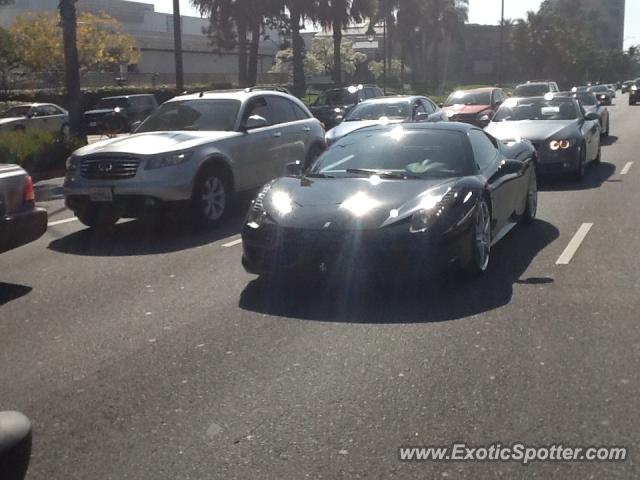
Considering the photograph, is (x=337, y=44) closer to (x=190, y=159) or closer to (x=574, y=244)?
(x=190, y=159)

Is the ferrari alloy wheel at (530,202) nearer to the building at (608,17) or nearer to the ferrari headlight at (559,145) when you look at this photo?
the ferrari headlight at (559,145)

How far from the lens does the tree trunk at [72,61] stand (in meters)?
21.2

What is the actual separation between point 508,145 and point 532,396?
18.3 ft

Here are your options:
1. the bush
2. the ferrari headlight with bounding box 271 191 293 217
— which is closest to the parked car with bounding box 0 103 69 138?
the bush

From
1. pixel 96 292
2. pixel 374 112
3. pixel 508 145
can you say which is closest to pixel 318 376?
pixel 96 292

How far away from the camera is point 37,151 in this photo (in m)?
18.0

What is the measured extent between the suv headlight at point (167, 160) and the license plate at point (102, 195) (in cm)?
51

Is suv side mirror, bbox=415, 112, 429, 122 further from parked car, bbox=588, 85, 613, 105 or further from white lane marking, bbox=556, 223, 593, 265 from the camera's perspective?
parked car, bbox=588, 85, 613, 105

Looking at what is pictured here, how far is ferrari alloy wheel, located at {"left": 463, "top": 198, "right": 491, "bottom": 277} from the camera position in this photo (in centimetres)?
762

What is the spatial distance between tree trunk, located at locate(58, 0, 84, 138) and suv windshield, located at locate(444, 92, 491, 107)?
1048 centimetres

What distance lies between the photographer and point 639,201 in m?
12.5

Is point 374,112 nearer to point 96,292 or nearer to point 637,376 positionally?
point 96,292

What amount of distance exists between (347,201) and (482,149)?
2105 millimetres

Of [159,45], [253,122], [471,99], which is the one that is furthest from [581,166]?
[159,45]
